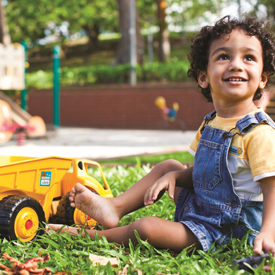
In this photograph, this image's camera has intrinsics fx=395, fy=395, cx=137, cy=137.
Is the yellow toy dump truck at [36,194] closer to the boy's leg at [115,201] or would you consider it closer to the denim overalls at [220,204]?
the boy's leg at [115,201]

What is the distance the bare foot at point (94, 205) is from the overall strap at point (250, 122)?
0.79 m

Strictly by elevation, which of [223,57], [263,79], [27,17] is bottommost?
[263,79]

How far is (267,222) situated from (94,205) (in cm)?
86

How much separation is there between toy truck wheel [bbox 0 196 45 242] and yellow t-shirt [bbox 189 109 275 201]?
104cm

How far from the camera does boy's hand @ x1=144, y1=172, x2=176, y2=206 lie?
6.40ft

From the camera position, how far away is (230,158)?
6.23 ft

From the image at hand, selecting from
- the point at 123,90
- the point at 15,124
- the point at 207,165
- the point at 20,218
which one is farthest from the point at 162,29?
the point at 20,218

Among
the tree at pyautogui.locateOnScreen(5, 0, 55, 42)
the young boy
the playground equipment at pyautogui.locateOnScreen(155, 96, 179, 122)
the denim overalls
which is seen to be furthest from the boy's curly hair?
the tree at pyautogui.locateOnScreen(5, 0, 55, 42)

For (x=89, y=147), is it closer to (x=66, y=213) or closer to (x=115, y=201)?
(x=66, y=213)

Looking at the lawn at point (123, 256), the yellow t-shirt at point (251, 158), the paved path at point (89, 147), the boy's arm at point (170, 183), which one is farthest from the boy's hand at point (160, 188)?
the paved path at point (89, 147)

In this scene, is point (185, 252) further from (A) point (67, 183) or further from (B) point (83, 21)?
(B) point (83, 21)

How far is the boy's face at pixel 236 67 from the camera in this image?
1.91 meters

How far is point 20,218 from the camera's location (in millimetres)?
1991

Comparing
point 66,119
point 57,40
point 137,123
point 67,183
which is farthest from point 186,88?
point 57,40
